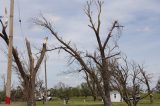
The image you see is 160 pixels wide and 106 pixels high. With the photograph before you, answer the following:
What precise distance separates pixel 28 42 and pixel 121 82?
26.0 feet

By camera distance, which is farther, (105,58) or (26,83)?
(105,58)

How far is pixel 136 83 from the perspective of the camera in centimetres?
2638

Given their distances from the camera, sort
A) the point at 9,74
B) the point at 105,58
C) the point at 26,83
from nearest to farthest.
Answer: the point at 9,74 < the point at 26,83 < the point at 105,58

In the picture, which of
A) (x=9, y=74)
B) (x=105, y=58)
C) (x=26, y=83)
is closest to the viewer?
(x=9, y=74)

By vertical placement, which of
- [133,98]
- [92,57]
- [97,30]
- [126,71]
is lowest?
[133,98]

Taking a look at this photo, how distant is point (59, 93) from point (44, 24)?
9925cm

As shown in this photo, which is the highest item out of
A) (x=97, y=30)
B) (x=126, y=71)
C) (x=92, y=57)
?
(x=97, y=30)

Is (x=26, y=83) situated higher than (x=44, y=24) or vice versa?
(x=44, y=24)

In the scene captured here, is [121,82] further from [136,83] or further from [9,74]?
[9,74]

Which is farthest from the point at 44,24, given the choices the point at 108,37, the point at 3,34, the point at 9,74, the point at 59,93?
the point at 59,93

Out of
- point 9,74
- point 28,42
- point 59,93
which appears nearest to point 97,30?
point 28,42

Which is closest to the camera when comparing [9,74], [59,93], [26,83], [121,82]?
[9,74]

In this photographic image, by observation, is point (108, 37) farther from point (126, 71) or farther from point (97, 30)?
point (126, 71)

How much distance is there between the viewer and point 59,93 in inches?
5354
